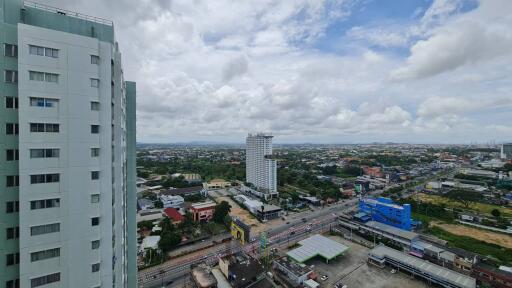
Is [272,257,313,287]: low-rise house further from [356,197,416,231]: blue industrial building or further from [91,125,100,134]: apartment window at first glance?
[91,125,100,134]: apartment window

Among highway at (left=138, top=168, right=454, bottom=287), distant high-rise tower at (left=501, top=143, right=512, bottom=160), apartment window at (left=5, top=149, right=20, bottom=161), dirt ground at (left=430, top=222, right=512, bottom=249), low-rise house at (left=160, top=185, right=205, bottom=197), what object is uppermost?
apartment window at (left=5, top=149, right=20, bottom=161)

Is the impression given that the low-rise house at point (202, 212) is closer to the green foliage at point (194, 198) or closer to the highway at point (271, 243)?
the highway at point (271, 243)

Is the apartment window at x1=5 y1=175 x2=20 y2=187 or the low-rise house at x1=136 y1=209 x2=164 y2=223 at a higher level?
the apartment window at x1=5 y1=175 x2=20 y2=187

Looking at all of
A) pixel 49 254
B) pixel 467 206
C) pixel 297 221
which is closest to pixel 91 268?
pixel 49 254

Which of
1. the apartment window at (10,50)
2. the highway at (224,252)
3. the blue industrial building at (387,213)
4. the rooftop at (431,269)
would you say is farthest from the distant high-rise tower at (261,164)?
the apartment window at (10,50)

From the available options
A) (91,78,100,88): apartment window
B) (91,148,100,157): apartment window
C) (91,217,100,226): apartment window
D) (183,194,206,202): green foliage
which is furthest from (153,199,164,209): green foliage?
(91,78,100,88): apartment window

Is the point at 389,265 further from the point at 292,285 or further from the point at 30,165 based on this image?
the point at 30,165
